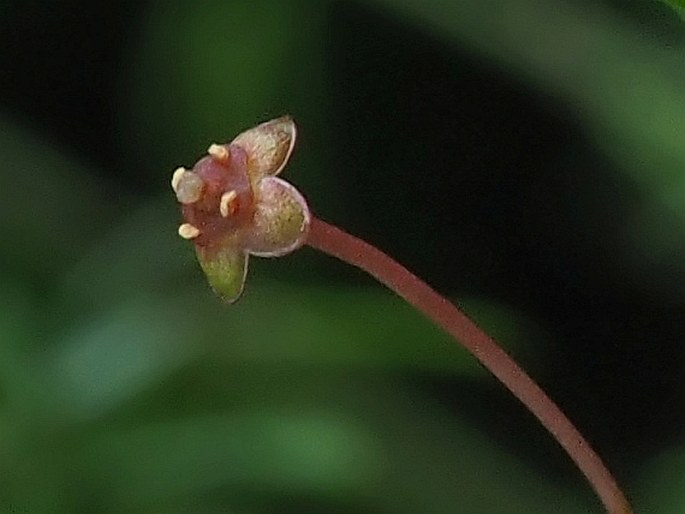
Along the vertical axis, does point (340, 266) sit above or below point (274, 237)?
above

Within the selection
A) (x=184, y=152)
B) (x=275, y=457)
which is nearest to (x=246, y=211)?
(x=275, y=457)

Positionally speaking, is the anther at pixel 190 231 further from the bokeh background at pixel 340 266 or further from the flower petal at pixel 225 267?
the bokeh background at pixel 340 266

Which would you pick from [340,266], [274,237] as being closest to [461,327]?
[274,237]

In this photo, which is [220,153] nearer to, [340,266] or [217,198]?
[217,198]

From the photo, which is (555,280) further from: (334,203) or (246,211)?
(246,211)

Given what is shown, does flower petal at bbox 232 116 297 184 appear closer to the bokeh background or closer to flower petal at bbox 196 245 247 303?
flower petal at bbox 196 245 247 303

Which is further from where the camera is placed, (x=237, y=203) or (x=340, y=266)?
(x=340, y=266)
